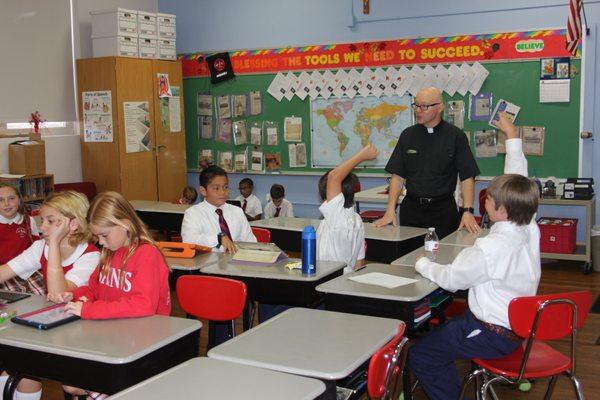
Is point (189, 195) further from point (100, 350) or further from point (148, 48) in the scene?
point (100, 350)

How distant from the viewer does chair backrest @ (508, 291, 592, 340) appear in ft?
8.71

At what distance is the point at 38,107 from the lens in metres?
7.69

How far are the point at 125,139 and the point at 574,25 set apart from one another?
4836 millimetres

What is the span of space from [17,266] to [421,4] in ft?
18.1

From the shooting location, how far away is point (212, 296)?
3164 mm

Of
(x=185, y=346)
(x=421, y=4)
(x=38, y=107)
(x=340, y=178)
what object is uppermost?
(x=421, y=4)

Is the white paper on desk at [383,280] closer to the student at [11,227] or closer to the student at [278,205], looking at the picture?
the student at [11,227]

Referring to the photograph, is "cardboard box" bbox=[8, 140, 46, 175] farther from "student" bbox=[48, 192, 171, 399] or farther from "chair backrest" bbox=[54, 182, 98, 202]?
"student" bbox=[48, 192, 171, 399]

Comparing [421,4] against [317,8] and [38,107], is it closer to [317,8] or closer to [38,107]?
[317,8]

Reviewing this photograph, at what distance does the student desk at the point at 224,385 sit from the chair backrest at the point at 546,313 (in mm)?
1032

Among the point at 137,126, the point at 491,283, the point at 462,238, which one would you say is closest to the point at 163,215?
the point at 137,126

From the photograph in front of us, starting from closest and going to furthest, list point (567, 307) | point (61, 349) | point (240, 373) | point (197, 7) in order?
point (240, 373)
point (61, 349)
point (567, 307)
point (197, 7)

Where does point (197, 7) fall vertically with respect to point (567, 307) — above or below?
above

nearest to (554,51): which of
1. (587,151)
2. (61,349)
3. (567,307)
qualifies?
(587,151)
